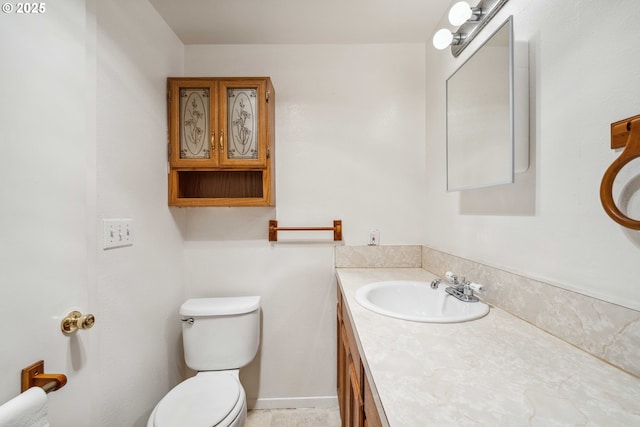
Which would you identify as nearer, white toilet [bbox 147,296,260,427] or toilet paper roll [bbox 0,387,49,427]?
toilet paper roll [bbox 0,387,49,427]

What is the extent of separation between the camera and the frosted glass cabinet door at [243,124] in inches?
60.5

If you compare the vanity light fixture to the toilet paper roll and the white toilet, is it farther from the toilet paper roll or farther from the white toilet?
the toilet paper roll

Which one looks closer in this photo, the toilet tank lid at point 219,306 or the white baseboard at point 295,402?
the toilet tank lid at point 219,306

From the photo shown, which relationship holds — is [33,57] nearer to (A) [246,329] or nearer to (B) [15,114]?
(B) [15,114]

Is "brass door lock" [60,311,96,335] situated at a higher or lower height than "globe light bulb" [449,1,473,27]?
lower

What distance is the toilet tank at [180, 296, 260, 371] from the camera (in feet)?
4.92

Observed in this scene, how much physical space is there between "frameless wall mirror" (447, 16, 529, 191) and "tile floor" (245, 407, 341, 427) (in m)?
1.55

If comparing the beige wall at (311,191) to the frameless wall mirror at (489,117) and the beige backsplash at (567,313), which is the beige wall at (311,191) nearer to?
the frameless wall mirror at (489,117)

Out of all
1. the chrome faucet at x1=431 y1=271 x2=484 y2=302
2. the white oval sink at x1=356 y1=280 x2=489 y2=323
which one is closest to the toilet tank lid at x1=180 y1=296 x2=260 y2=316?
the white oval sink at x1=356 y1=280 x2=489 y2=323

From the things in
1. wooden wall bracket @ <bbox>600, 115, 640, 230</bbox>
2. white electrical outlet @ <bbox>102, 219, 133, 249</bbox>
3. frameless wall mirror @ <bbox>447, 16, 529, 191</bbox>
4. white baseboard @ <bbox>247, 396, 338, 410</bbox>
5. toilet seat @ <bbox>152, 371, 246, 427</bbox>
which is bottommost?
white baseboard @ <bbox>247, 396, 338, 410</bbox>

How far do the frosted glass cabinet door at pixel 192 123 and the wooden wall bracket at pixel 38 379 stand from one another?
1.05 m

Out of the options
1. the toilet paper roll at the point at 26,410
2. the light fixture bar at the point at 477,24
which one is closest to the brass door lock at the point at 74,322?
the toilet paper roll at the point at 26,410

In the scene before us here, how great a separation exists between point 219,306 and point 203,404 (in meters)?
0.49

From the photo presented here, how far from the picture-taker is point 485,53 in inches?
40.6
